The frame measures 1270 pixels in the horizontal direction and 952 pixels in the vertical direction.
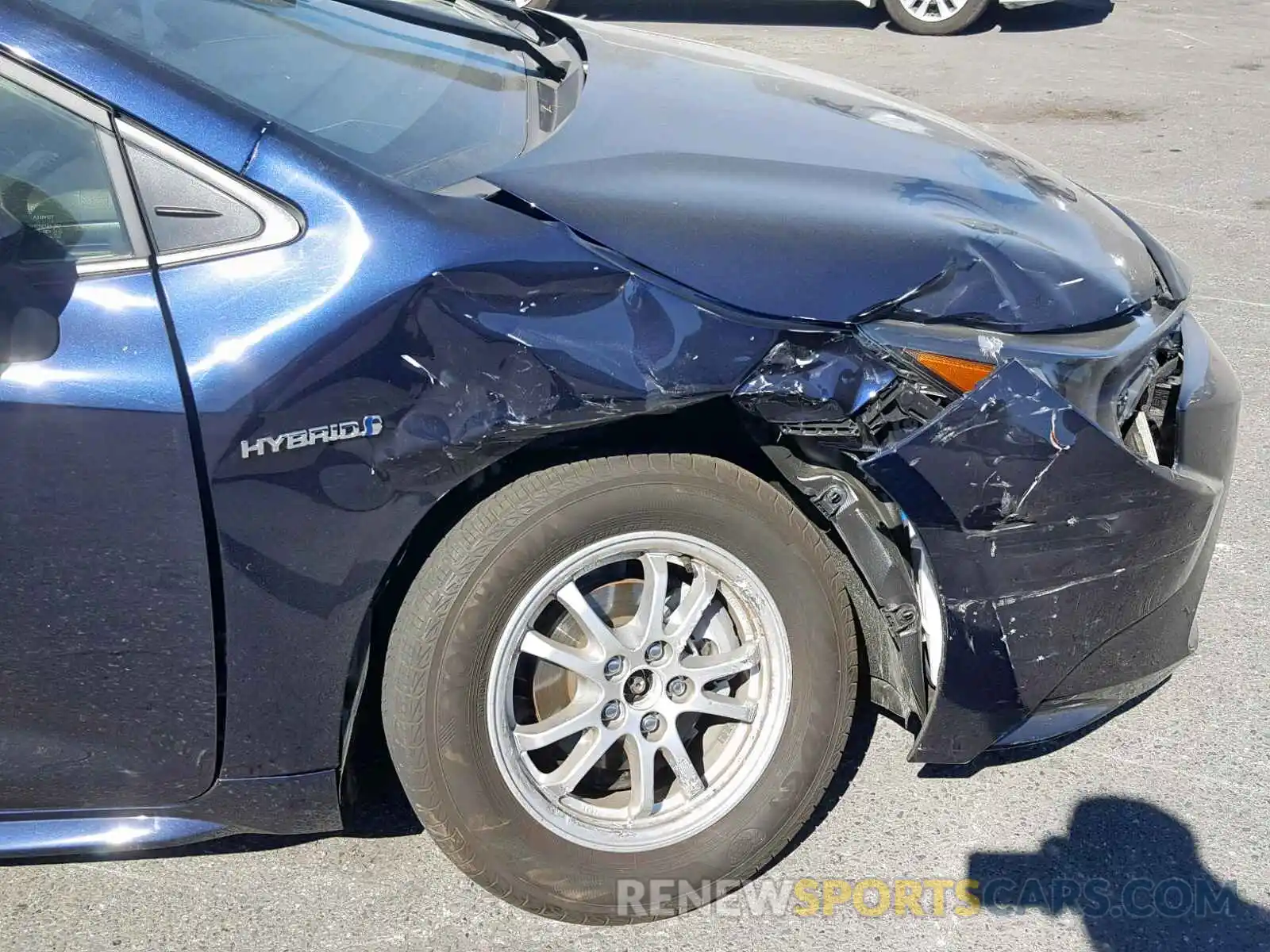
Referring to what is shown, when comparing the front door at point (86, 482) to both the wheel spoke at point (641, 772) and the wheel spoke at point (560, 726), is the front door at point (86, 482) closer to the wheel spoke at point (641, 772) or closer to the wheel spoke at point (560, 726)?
the wheel spoke at point (560, 726)

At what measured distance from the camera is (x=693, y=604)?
2.38m

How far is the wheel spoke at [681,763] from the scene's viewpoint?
2.43m

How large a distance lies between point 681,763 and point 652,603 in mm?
322

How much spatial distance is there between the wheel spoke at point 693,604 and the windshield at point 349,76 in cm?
81

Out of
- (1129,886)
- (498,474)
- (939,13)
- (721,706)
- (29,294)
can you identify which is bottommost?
(1129,886)

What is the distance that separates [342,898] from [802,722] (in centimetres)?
93

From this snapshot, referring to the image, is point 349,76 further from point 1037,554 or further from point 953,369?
point 1037,554

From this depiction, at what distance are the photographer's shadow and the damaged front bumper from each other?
28 centimetres

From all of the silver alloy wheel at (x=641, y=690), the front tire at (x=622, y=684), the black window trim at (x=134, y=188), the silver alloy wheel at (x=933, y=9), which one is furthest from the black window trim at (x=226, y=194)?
the silver alloy wheel at (x=933, y=9)

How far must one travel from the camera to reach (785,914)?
2480mm

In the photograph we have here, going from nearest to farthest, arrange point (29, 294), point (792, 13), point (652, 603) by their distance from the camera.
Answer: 1. point (29, 294)
2. point (652, 603)
3. point (792, 13)

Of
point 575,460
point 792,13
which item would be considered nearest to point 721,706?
point 575,460

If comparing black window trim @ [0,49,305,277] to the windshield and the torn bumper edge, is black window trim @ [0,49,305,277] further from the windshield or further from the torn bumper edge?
the torn bumper edge

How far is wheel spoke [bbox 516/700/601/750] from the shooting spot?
2.35 m
